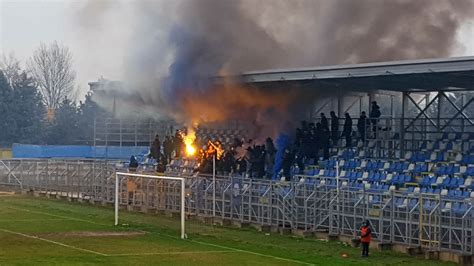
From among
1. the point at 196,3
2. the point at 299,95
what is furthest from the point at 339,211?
the point at 196,3

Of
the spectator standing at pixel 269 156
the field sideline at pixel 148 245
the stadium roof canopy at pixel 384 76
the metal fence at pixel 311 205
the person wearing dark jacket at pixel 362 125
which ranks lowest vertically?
the field sideline at pixel 148 245

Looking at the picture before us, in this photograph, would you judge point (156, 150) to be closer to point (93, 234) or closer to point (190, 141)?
point (190, 141)

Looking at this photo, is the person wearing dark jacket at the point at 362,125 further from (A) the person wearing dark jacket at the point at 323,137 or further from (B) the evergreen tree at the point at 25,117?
(B) the evergreen tree at the point at 25,117

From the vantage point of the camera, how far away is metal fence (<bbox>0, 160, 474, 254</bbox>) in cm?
2794

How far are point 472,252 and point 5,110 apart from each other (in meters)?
68.4

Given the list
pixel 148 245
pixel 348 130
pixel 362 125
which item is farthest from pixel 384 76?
pixel 148 245

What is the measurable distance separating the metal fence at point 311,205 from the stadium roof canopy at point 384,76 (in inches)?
178

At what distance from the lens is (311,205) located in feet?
110

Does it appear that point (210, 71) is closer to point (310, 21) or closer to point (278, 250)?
point (310, 21)

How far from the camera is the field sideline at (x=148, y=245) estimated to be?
26016 millimetres

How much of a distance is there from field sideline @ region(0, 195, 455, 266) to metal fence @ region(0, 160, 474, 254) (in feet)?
3.22

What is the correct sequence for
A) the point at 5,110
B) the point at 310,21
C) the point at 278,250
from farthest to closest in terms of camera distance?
the point at 5,110 < the point at 310,21 < the point at 278,250

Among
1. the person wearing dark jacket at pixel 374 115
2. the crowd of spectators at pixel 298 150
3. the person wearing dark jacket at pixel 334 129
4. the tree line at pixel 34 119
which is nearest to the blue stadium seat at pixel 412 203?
the person wearing dark jacket at pixel 374 115

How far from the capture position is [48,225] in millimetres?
35719
